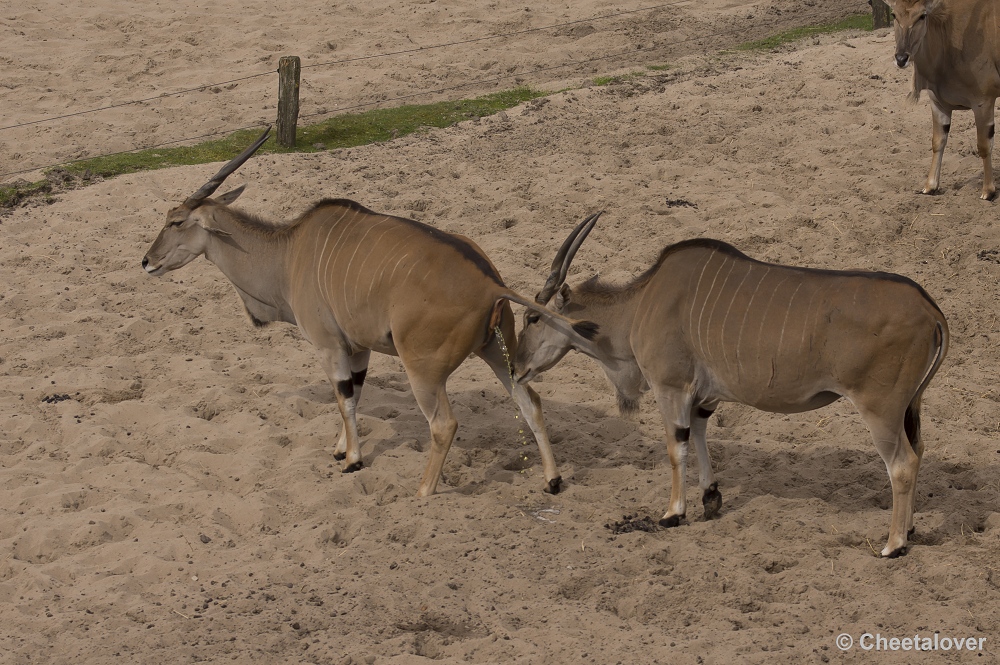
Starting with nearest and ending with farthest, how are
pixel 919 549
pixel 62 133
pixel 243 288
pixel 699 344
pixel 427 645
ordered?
pixel 427 645, pixel 919 549, pixel 699 344, pixel 243 288, pixel 62 133

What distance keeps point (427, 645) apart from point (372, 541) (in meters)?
0.87

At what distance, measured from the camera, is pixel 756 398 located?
5.33 meters

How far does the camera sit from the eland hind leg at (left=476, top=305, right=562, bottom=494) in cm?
590

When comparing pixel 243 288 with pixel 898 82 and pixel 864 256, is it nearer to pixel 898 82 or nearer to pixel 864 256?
pixel 864 256

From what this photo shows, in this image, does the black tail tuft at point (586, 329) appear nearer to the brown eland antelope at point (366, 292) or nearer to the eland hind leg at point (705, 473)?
the brown eland antelope at point (366, 292)

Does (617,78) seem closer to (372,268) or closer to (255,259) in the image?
(255,259)

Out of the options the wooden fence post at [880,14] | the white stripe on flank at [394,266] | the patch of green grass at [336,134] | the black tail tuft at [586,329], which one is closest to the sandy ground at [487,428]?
the patch of green grass at [336,134]

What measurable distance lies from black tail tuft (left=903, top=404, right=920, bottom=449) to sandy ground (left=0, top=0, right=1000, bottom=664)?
1.44ft

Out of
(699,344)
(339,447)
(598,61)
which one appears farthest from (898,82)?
(339,447)

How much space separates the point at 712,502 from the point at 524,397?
111 cm

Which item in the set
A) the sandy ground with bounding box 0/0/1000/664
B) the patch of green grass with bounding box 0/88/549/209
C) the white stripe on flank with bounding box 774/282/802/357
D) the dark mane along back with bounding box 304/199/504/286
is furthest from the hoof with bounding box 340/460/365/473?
the patch of green grass with bounding box 0/88/549/209

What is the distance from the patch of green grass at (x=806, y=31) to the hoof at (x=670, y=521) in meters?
7.68

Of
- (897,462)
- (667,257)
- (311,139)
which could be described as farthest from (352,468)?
(311,139)

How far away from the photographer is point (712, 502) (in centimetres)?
561
